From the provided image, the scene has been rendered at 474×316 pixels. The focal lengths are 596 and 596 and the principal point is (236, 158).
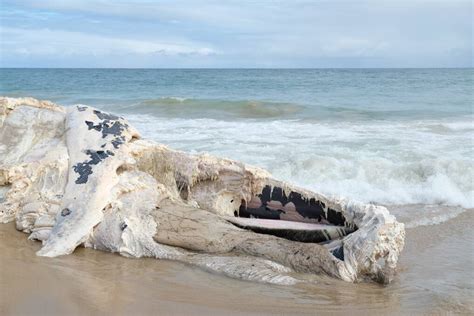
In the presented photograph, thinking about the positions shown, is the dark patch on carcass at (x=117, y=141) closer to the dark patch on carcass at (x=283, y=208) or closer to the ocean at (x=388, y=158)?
the dark patch on carcass at (x=283, y=208)

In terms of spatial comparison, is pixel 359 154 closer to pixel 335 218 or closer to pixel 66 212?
pixel 335 218

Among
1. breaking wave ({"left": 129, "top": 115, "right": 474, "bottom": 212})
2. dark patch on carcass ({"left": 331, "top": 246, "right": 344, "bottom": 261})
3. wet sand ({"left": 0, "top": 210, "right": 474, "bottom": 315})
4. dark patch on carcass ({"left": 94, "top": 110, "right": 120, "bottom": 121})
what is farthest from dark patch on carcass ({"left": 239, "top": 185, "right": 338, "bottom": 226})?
breaking wave ({"left": 129, "top": 115, "right": 474, "bottom": 212})

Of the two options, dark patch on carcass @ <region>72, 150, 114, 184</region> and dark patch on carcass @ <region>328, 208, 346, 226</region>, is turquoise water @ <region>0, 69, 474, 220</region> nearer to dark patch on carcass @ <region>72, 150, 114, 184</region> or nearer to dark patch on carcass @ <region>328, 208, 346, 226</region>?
dark patch on carcass @ <region>328, 208, 346, 226</region>

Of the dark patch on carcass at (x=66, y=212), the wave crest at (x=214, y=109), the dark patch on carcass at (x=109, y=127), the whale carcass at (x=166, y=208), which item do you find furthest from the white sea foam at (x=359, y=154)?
the wave crest at (x=214, y=109)

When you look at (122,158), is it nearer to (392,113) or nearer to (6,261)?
(6,261)

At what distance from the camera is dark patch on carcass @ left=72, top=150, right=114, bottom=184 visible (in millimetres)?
5367

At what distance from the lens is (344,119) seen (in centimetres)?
1681

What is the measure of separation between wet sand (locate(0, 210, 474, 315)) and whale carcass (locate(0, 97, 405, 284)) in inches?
6.1

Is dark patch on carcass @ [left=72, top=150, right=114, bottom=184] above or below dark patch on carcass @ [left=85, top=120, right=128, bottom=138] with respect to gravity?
below

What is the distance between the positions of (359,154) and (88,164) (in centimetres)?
554

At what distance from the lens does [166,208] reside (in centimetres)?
534

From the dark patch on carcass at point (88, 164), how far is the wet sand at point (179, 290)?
2.25ft

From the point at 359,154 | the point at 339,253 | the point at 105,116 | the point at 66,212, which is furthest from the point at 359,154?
the point at 66,212

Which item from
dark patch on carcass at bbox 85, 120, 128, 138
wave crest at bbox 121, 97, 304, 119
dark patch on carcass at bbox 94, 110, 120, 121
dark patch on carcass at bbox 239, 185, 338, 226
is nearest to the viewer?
dark patch on carcass at bbox 239, 185, 338, 226
